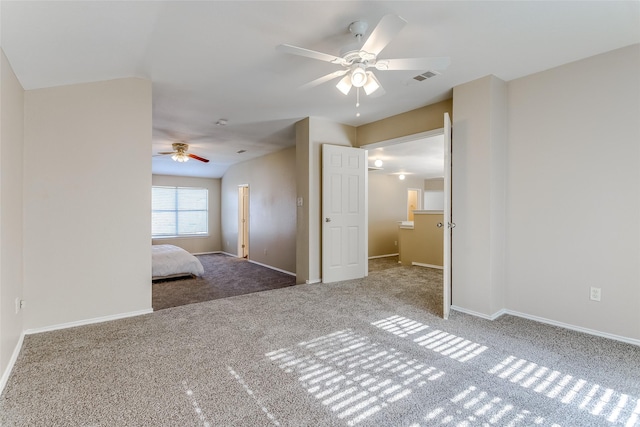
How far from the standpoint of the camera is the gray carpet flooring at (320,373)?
5.32 ft

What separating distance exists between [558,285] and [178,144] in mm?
6005

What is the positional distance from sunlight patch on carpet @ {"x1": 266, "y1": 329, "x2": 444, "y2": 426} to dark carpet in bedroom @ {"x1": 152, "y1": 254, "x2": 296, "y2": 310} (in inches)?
89.3

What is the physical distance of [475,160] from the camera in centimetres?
321

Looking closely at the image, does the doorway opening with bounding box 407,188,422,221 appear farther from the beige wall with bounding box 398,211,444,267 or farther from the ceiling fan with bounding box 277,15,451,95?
the ceiling fan with bounding box 277,15,451,95

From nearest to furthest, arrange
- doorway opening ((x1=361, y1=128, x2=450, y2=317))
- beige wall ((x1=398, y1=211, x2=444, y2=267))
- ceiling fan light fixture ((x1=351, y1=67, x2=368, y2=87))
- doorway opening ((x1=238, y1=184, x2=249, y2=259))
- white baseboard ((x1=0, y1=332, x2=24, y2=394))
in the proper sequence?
white baseboard ((x1=0, y1=332, x2=24, y2=394)) → ceiling fan light fixture ((x1=351, y1=67, x2=368, y2=87)) → doorway opening ((x1=361, y1=128, x2=450, y2=317)) → beige wall ((x1=398, y1=211, x2=444, y2=267)) → doorway opening ((x1=238, y1=184, x2=249, y2=259))

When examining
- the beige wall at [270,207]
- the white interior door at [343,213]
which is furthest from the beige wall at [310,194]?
the beige wall at [270,207]

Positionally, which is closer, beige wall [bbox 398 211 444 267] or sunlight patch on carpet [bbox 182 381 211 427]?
sunlight patch on carpet [bbox 182 381 211 427]

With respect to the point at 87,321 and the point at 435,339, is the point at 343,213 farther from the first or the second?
the point at 87,321

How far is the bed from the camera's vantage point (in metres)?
5.11

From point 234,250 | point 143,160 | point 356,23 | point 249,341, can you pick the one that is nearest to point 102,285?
point 143,160

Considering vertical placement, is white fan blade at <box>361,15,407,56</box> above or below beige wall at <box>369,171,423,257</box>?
above

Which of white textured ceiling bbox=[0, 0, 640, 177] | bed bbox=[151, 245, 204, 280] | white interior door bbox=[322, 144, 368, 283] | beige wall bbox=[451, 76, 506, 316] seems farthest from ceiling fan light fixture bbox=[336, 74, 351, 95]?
bed bbox=[151, 245, 204, 280]

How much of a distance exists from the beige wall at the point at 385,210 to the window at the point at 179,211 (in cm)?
504

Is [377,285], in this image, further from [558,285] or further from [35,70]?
[35,70]
